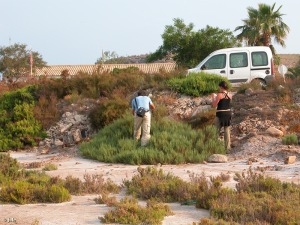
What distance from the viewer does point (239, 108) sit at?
19.8 metres

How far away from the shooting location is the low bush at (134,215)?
8.32m

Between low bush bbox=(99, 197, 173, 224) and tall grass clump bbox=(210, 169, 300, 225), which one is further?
low bush bbox=(99, 197, 173, 224)

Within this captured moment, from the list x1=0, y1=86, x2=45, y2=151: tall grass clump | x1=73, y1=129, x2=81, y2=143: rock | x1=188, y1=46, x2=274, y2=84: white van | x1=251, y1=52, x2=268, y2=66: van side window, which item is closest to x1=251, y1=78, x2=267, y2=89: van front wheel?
x1=188, y1=46, x2=274, y2=84: white van

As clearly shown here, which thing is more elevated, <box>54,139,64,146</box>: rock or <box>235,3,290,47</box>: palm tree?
<box>235,3,290,47</box>: palm tree


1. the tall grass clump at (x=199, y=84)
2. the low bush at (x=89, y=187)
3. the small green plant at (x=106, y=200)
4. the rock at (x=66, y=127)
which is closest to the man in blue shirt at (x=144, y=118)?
the rock at (x=66, y=127)

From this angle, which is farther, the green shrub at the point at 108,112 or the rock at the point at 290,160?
the green shrub at the point at 108,112

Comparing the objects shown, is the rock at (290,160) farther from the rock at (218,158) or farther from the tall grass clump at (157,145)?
the tall grass clump at (157,145)

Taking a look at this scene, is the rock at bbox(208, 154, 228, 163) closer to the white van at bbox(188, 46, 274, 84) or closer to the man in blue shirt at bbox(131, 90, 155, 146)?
the man in blue shirt at bbox(131, 90, 155, 146)

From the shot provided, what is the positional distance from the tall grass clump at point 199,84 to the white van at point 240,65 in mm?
1749

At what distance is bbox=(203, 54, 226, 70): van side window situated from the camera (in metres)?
23.5

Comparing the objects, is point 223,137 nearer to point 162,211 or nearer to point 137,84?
point 137,84

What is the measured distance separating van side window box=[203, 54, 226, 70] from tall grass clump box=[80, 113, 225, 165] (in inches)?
225

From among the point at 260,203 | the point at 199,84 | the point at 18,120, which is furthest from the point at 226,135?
the point at 18,120

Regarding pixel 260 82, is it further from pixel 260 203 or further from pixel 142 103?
pixel 260 203
